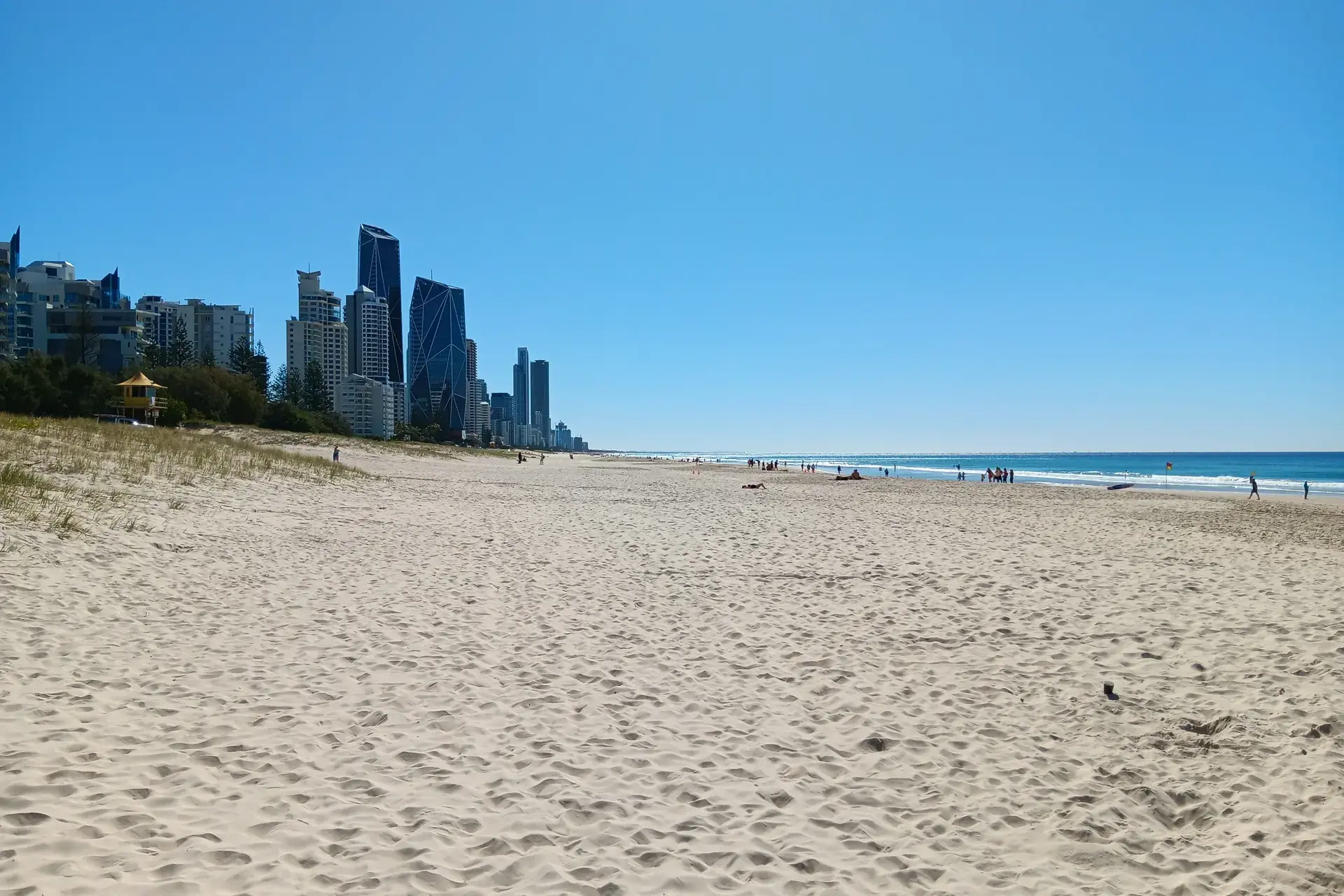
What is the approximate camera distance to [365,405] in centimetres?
15000

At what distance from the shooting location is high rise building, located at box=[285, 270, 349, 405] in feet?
534

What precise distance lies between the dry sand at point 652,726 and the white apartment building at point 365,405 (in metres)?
146

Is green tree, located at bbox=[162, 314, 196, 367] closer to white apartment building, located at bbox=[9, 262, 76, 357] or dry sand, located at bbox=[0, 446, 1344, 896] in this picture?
white apartment building, located at bbox=[9, 262, 76, 357]

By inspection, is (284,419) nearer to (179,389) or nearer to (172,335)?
(179,389)

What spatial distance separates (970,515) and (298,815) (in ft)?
68.5

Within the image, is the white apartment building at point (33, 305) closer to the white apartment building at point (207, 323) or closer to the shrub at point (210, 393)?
the white apartment building at point (207, 323)

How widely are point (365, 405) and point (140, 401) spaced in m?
100

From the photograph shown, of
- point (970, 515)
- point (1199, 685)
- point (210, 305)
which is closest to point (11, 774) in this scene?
point (1199, 685)

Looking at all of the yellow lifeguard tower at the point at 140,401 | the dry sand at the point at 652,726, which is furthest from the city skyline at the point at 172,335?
the dry sand at the point at 652,726

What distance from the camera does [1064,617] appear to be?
894 cm

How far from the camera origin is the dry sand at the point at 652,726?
3.85m

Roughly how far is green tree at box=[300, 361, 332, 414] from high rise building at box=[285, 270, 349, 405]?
120 feet

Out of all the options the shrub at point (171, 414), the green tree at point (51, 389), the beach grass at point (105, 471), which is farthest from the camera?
the shrub at point (171, 414)

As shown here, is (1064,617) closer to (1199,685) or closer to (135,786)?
(1199,685)
